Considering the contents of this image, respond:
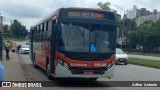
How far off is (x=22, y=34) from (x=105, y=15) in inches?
5198

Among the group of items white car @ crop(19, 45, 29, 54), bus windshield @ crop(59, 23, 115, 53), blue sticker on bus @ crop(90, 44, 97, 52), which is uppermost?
bus windshield @ crop(59, 23, 115, 53)

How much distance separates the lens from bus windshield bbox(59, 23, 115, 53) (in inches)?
575

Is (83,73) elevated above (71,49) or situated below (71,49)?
below

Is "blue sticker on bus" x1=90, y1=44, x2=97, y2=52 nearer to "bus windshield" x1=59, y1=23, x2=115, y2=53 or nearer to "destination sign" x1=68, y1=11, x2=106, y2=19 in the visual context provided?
"bus windshield" x1=59, y1=23, x2=115, y2=53

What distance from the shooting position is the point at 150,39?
105 m

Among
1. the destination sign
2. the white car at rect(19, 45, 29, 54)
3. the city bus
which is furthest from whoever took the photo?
the white car at rect(19, 45, 29, 54)

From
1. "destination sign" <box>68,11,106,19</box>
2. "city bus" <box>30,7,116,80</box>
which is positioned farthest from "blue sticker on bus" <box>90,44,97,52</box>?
"destination sign" <box>68,11,106,19</box>

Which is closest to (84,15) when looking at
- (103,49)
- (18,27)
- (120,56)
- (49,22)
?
(103,49)

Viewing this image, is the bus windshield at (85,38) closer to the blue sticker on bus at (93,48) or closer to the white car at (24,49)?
the blue sticker on bus at (93,48)

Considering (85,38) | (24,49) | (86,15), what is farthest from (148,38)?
(85,38)

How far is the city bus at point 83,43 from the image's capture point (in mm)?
14508

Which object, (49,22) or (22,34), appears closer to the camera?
(49,22)

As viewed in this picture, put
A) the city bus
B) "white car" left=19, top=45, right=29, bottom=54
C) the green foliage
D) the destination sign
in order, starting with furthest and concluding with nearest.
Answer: the green foliage < "white car" left=19, top=45, right=29, bottom=54 < the destination sign < the city bus

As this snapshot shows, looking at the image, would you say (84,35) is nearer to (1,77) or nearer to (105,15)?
(105,15)
